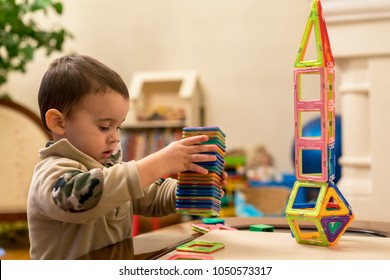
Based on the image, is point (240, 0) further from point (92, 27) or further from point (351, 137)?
point (351, 137)

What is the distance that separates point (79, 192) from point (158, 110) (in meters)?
2.98

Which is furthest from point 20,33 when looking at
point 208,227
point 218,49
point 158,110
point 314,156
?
point 208,227

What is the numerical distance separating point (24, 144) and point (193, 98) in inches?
44.5

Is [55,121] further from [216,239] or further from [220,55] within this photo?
[220,55]

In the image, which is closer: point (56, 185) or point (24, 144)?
point (56, 185)

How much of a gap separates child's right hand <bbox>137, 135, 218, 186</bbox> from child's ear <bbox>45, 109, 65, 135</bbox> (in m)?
0.17

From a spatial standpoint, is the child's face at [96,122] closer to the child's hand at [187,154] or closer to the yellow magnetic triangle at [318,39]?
the child's hand at [187,154]

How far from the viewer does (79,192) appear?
726mm

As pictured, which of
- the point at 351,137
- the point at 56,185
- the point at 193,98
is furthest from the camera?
the point at 193,98

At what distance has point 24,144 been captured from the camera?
311 centimetres

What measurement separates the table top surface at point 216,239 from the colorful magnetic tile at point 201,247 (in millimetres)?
14

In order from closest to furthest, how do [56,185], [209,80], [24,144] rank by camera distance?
1. [56,185]
2. [24,144]
3. [209,80]
